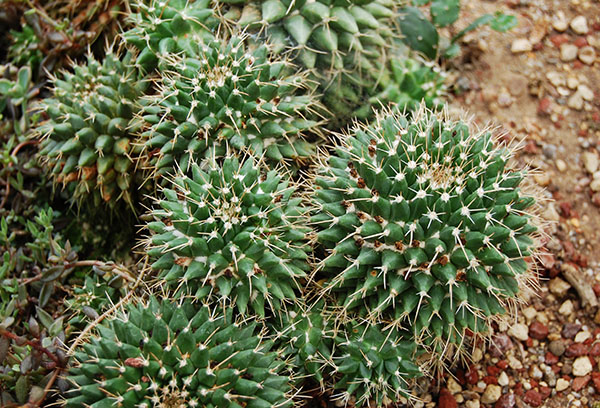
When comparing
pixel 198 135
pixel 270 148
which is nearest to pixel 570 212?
pixel 270 148

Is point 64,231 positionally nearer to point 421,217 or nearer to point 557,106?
point 421,217

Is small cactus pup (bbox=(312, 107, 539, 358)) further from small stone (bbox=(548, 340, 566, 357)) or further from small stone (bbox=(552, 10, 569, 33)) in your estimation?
small stone (bbox=(552, 10, 569, 33))

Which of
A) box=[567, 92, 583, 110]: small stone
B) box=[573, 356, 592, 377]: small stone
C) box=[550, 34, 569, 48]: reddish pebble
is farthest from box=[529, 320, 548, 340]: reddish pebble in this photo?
box=[550, 34, 569, 48]: reddish pebble

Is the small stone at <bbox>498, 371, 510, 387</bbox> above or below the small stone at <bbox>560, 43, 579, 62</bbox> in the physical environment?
below

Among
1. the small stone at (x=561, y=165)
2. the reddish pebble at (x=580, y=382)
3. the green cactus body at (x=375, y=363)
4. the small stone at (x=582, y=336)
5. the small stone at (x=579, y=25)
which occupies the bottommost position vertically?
the reddish pebble at (x=580, y=382)

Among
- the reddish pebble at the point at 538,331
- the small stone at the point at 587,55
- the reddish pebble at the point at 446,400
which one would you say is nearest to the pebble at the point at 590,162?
the small stone at the point at 587,55

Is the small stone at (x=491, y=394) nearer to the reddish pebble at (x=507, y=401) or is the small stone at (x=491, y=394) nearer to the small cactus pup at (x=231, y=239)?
the reddish pebble at (x=507, y=401)

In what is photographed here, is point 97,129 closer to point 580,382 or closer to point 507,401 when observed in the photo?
point 507,401
